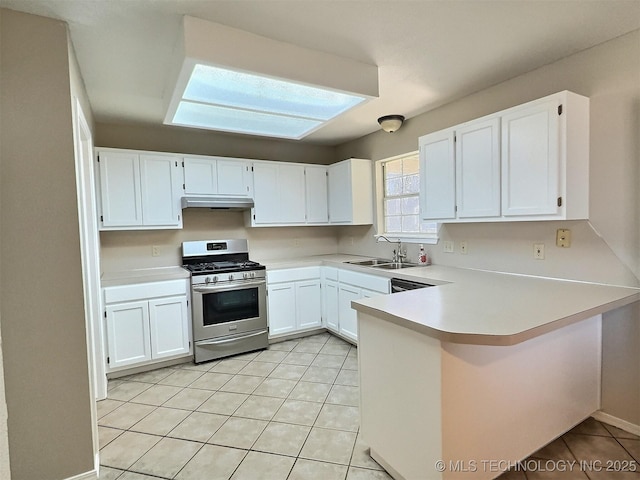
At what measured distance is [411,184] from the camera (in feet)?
12.4

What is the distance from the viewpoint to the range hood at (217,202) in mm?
3468

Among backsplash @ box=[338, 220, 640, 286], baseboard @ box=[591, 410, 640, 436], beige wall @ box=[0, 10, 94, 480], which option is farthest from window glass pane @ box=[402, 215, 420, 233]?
beige wall @ box=[0, 10, 94, 480]

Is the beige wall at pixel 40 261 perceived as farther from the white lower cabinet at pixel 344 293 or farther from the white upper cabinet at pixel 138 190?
the white lower cabinet at pixel 344 293

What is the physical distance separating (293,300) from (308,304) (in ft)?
0.65

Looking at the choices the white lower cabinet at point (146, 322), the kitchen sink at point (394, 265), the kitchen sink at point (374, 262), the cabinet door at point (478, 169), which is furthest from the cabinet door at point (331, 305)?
the cabinet door at point (478, 169)

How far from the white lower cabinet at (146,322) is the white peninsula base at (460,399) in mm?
2047

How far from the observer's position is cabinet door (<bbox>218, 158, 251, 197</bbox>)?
12.3ft

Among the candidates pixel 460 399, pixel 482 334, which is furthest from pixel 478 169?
pixel 460 399

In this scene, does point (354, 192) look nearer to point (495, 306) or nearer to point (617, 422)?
point (495, 306)

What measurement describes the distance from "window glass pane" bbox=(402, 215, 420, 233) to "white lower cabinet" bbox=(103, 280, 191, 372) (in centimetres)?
241

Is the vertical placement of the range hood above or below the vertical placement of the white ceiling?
below

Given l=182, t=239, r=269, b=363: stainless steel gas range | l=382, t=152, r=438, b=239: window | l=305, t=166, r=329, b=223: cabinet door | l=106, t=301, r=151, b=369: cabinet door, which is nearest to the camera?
l=106, t=301, r=151, b=369: cabinet door

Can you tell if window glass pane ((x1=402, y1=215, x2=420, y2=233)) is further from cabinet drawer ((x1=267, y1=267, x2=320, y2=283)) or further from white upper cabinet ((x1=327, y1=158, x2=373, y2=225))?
cabinet drawer ((x1=267, y1=267, x2=320, y2=283))

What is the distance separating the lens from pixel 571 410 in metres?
2.02
